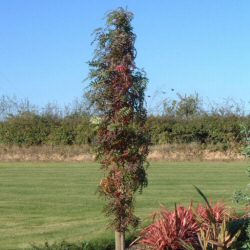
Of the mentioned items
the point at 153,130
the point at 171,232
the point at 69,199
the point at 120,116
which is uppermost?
the point at 153,130

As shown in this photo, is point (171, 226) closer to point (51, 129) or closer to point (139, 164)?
point (139, 164)

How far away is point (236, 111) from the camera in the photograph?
49938 millimetres

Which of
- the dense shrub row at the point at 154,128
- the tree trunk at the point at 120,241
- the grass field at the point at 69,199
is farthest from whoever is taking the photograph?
the dense shrub row at the point at 154,128

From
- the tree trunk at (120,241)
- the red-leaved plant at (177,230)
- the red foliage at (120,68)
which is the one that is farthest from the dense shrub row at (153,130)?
the red foliage at (120,68)

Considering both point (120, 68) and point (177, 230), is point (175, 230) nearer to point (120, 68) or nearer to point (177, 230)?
point (177, 230)

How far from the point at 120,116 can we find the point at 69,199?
34.4 ft

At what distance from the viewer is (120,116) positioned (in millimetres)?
9219

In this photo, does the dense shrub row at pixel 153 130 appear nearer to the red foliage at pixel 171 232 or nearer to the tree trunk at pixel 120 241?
the red foliage at pixel 171 232

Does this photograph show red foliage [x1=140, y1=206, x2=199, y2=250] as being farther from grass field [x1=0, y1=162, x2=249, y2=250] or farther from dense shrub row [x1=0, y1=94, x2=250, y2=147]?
dense shrub row [x1=0, y1=94, x2=250, y2=147]

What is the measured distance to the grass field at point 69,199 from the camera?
489 inches

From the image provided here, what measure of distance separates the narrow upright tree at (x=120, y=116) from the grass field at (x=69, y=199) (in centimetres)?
239

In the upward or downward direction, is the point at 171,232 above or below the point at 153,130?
below

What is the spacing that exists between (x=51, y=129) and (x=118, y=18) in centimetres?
3979

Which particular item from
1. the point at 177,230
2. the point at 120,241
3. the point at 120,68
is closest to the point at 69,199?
the point at 120,241
